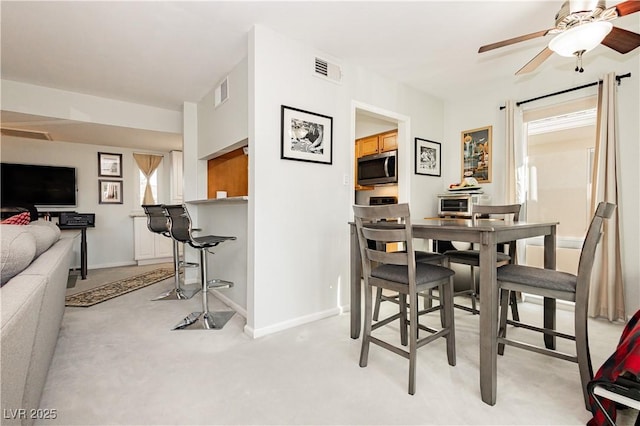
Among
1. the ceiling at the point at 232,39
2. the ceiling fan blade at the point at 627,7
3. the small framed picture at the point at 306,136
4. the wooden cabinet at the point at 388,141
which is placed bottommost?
the small framed picture at the point at 306,136

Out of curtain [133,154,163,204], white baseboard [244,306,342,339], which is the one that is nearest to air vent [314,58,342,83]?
white baseboard [244,306,342,339]

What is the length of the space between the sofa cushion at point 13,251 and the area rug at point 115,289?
2.28 m

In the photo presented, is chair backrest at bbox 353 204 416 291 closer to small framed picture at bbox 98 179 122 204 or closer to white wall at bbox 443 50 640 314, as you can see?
white wall at bbox 443 50 640 314

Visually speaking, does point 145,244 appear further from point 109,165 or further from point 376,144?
point 376,144

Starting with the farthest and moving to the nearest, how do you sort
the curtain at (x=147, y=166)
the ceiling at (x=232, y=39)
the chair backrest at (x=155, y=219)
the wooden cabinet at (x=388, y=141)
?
the curtain at (x=147, y=166)
the wooden cabinet at (x=388, y=141)
the chair backrest at (x=155, y=219)
the ceiling at (x=232, y=39)

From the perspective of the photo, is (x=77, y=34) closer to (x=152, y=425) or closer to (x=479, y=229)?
(x=152, y=425)

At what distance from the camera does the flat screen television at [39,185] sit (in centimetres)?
468

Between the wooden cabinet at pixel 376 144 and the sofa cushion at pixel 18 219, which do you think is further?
the wooden cabinet at pixel 376 144

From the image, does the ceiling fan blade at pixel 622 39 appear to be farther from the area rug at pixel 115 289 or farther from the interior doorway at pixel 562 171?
the area rug at pixel 115 289

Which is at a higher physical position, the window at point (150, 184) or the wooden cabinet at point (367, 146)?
the wooden cabinet at point (367, 146)

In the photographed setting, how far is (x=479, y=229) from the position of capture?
1.62 metres

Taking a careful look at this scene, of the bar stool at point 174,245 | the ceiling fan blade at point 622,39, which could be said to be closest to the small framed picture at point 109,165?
the bar stool at point 174,245

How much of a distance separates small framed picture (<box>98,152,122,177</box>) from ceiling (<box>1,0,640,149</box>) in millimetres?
1672

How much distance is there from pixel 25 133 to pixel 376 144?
16.6 feet
